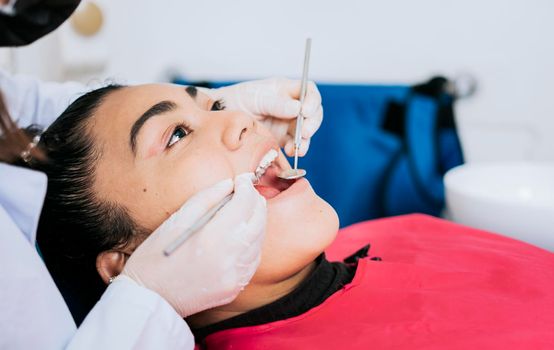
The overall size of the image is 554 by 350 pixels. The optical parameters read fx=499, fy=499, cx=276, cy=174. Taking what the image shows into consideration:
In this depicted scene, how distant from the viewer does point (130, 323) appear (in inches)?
30.1

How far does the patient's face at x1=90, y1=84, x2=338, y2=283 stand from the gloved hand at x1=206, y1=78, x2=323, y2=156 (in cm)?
21

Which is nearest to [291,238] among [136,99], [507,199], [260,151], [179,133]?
[260,151]

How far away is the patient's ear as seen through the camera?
96cm

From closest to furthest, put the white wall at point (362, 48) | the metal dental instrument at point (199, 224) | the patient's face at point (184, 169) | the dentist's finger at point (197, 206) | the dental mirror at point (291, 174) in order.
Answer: the metal dental instrument at point (199, 224)
the dentist's finger at point (197, 206)
the patient's face at point (184, 169)
the dental mirror at point (291, 174)
the white wall at point (362, 48)

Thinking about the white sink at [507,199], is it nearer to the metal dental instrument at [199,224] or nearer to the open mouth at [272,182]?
the open mouth at [272,182]

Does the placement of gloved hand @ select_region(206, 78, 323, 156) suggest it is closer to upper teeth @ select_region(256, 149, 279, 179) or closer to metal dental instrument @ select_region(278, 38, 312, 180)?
metal dental instrument @ select_region(278, 38, 312, 180)

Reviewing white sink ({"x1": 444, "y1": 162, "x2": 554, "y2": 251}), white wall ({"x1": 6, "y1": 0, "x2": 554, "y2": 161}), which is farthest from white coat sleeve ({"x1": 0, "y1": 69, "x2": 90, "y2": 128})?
white sink ({"x1": 444, "y1": 162, "x2": 554, "y2": 251})

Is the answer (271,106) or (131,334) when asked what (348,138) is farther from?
(131,334)

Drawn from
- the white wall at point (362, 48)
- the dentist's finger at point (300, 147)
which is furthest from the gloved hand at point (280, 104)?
the white wall at point (362, 48)

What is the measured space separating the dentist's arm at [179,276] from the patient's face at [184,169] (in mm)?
79

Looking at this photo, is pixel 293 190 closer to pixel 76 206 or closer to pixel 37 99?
pixel 76 206

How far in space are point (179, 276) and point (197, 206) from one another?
0.38 ft

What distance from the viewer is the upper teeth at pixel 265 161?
0.95 m

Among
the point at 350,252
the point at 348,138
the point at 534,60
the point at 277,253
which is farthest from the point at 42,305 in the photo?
the point at 534,60
